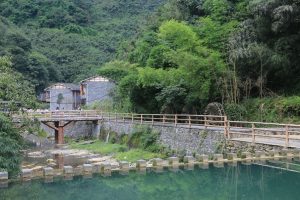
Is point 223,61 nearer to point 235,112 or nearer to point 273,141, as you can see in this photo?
point 235,112

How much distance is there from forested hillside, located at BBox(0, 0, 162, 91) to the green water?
159 ft

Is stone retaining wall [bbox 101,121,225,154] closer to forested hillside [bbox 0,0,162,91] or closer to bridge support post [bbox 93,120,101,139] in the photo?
bridge support post [bbox 93,120,101,139]

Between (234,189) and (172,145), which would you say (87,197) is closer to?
(234,189)

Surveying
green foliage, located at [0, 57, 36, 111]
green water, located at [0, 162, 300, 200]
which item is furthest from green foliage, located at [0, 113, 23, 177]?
green foliage, located at [0, 57, 36, 111]

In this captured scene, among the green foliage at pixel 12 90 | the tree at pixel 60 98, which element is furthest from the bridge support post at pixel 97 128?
the green foliage at pixel 12 90

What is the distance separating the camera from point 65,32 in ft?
275

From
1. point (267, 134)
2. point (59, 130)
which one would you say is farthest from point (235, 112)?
point (59, 130)

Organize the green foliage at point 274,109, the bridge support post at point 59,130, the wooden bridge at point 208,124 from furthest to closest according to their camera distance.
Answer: the bridge support post at point 59,130 < the green foliage at point 274,109 < the wooden bridge at point 208,124

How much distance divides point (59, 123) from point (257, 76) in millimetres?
16958

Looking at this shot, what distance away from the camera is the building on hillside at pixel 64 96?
180 feet

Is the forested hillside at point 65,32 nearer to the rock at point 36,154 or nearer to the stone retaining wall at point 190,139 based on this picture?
the rock at point 36,154

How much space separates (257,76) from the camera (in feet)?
80.5

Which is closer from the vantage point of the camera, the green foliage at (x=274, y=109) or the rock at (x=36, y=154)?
the green foliage at (x=274, y=109)

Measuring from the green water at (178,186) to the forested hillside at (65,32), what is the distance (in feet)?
159
